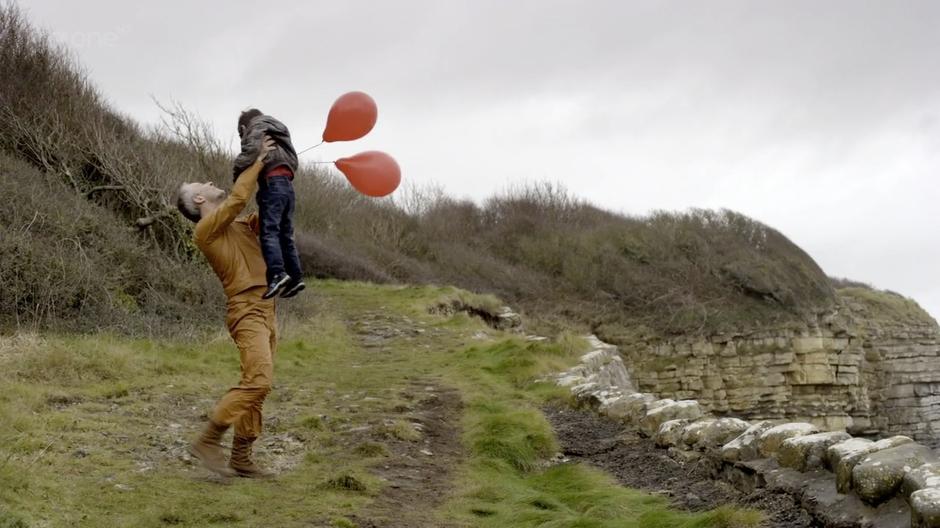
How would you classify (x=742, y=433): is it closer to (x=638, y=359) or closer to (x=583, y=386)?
(x=583, y=386)

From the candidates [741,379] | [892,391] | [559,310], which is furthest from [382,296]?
[892,391]

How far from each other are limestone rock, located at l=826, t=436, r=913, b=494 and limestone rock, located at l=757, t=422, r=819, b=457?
2.03ft

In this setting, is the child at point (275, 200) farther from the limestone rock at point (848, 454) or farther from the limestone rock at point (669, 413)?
the limestone rock at point (669, 413)

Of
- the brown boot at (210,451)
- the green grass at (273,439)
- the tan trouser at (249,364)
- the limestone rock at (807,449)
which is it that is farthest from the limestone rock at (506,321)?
the limestone rock at (807,449)

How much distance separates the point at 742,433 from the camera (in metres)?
5.69

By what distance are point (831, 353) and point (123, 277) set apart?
2311 centimetres

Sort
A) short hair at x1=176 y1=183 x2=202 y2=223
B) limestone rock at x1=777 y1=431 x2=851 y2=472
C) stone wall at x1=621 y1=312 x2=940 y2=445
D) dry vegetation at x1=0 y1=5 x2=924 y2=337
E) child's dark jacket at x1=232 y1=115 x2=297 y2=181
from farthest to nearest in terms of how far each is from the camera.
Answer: stone wall at x1=621 y1=312 x2=940 y2=445 < dry vegetation at x1=0 y1=5 x2=924 y2=337 < short hair at x1=176 y1=183 x2=202 y2=223 < child's dark jacket at x1=232 y1=115 x2=297 y2=181 < limestone rock at x1=777 y1=431 x2=851 y2=472

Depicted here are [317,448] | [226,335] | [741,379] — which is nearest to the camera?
[317,448]

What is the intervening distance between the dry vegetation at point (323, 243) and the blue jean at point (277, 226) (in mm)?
5744

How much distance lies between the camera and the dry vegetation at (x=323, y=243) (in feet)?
37.1

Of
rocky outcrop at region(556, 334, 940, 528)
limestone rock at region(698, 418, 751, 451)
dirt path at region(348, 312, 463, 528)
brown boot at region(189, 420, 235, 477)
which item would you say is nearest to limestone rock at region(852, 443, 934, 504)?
rocky outcrop at region(556, 334, 940, 528)

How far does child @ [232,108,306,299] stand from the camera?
210 inches

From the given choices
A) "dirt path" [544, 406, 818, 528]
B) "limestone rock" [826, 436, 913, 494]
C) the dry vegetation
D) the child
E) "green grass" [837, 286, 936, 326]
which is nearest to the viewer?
"limestone rock" [826, 436, 913, 494]

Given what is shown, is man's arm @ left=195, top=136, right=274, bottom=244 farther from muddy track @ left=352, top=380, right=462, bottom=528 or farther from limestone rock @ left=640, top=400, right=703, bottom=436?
limestone rock @ left=640, top=400, right=703, bottom=436
